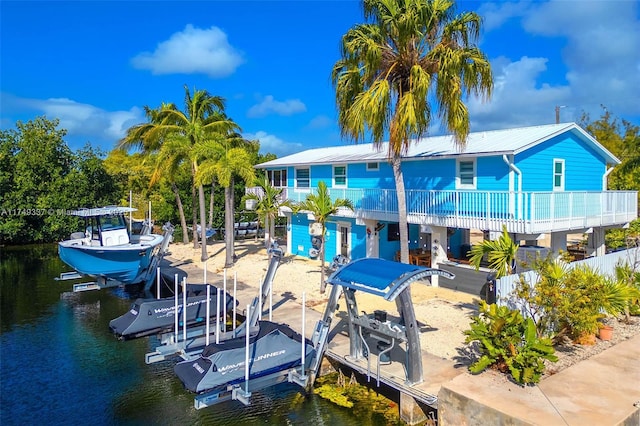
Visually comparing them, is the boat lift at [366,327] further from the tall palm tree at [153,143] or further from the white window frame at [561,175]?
the tall palm tree at [153,143]

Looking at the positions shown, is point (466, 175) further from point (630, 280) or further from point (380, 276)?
point (380, 276)

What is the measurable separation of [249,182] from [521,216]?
39.9 ft

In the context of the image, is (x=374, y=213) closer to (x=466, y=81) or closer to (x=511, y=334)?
(x=466, y=81)

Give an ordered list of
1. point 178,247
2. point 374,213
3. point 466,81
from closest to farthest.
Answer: point 466,81
point 374,213
point 178,247

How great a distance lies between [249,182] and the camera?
70.8 feet

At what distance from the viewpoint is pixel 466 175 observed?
17.2 m

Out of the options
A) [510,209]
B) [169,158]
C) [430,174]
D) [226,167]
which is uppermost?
[169,158]

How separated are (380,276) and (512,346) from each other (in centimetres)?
288

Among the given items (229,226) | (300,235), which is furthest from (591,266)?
(229,226)

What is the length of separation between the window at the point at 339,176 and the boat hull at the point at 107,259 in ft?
30.7

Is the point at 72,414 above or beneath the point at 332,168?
beneath

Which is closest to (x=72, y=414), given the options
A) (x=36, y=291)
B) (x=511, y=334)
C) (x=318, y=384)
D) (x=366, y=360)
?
(x=318, y=384)

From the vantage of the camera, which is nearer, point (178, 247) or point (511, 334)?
point (511, 334)

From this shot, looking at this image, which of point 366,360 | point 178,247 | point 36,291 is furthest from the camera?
point 178,247
